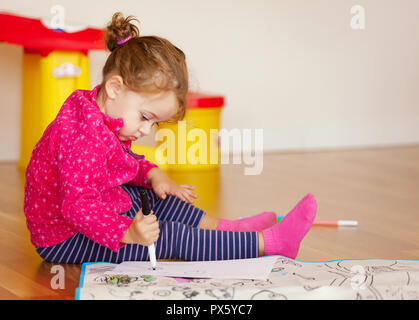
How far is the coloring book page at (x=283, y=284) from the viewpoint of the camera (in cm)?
98

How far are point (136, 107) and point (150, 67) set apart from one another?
75mm

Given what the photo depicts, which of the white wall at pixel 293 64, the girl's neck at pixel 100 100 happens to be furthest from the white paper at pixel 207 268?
the white wall at pixel 293 64

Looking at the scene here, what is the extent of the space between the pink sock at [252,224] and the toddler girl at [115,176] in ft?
0.42

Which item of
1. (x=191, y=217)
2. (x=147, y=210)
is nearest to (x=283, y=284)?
(x=147, y=210)

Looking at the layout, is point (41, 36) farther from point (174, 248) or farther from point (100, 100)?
point (174, 248)

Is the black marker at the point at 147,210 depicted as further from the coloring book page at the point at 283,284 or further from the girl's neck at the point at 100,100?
the girl's neck at the point at 100,100

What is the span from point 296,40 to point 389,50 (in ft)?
1.63

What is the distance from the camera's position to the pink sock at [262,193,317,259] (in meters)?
1.21

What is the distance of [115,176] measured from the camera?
126cm

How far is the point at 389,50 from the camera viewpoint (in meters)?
3.08
